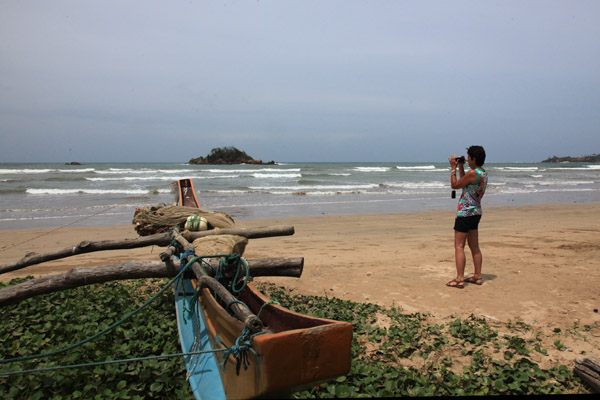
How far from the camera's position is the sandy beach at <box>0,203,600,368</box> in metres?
4.71

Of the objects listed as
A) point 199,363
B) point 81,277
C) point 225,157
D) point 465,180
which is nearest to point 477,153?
point 465,180

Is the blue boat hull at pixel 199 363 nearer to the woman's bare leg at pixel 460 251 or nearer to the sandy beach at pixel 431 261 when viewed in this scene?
the sandy beach at pixel 431 261

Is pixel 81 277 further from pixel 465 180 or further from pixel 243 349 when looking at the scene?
pixel 465 180

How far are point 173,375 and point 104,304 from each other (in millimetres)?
1907

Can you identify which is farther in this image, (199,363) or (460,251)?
(460,251)

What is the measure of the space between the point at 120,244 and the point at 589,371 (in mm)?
4917

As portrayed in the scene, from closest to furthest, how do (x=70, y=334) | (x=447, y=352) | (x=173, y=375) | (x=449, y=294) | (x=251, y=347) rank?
(x=251, y=347) → (x=173, y=375) → (x=447, y=352) → (x=70, y=334) → (x=449, y=294)

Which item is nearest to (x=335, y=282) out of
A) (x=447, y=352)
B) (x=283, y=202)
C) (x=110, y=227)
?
(x=447, y=352)

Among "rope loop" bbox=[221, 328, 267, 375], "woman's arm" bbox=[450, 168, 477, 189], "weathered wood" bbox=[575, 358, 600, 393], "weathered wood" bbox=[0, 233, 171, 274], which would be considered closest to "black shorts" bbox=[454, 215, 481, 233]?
"woman's arm" bbox=[450, 168, 477, 189]

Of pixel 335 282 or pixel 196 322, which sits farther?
pixel 335 282

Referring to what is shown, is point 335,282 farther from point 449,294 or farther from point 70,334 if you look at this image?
point 70,334

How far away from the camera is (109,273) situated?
3533 millimetres

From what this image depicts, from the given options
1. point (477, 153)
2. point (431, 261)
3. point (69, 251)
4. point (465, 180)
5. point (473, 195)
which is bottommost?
point (431, 261)

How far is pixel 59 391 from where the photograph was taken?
10.1 ft
